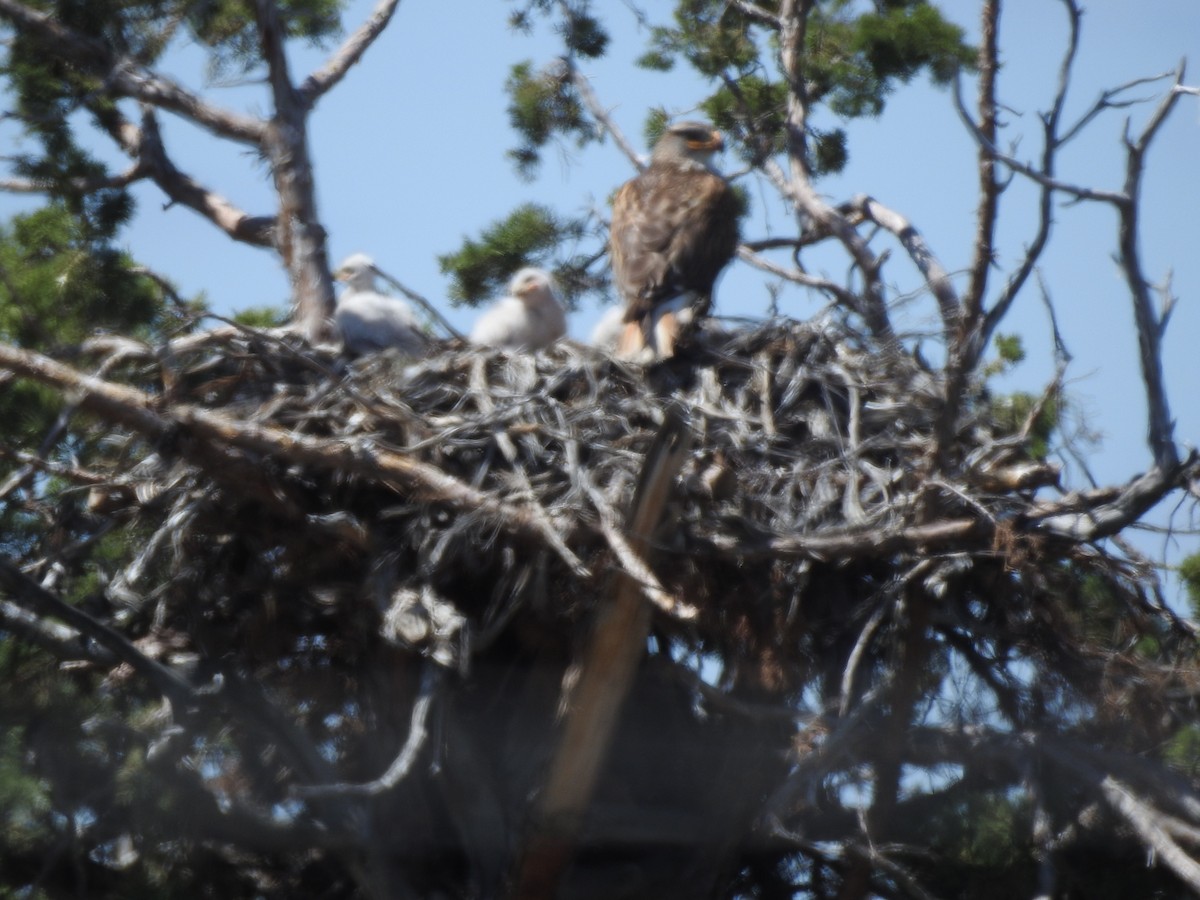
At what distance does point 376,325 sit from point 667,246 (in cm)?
138

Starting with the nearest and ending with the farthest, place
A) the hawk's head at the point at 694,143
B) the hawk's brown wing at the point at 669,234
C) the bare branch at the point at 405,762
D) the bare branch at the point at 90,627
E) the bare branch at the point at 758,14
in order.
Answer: the bare branch at the point at 405,762 → the bare branch at the point at 90,627 → the hawk's brown wing at the point at 669,234 → the bare branch at the point at 758,14 → the hawk's head at the point at 694,143

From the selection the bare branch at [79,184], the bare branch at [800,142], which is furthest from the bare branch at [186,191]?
the bare branch at [800,142]

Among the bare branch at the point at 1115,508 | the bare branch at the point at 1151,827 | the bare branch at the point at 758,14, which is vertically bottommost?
the bare branch at the point at 1151,827

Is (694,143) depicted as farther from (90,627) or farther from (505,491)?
(90,627)

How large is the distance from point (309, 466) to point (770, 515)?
1.58 m

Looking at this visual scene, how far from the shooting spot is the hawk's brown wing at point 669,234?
7066mm

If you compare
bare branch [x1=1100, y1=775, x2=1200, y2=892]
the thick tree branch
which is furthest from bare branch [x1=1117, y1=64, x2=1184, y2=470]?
the thick tree branch

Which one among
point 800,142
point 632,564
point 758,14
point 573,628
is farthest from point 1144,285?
point 758,14

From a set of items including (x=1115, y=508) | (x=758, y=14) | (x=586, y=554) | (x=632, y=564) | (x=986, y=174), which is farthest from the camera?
(x=758, y=14)

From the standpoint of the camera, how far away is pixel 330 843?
5020 millimetres

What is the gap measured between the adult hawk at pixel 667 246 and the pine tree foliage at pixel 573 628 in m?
0.28

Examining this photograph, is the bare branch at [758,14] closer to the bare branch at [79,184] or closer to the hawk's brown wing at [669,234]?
the hawk's brown wing at [669,234]

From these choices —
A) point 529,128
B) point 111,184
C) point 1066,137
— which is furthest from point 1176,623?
point 111,184

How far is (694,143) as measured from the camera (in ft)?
28.2
